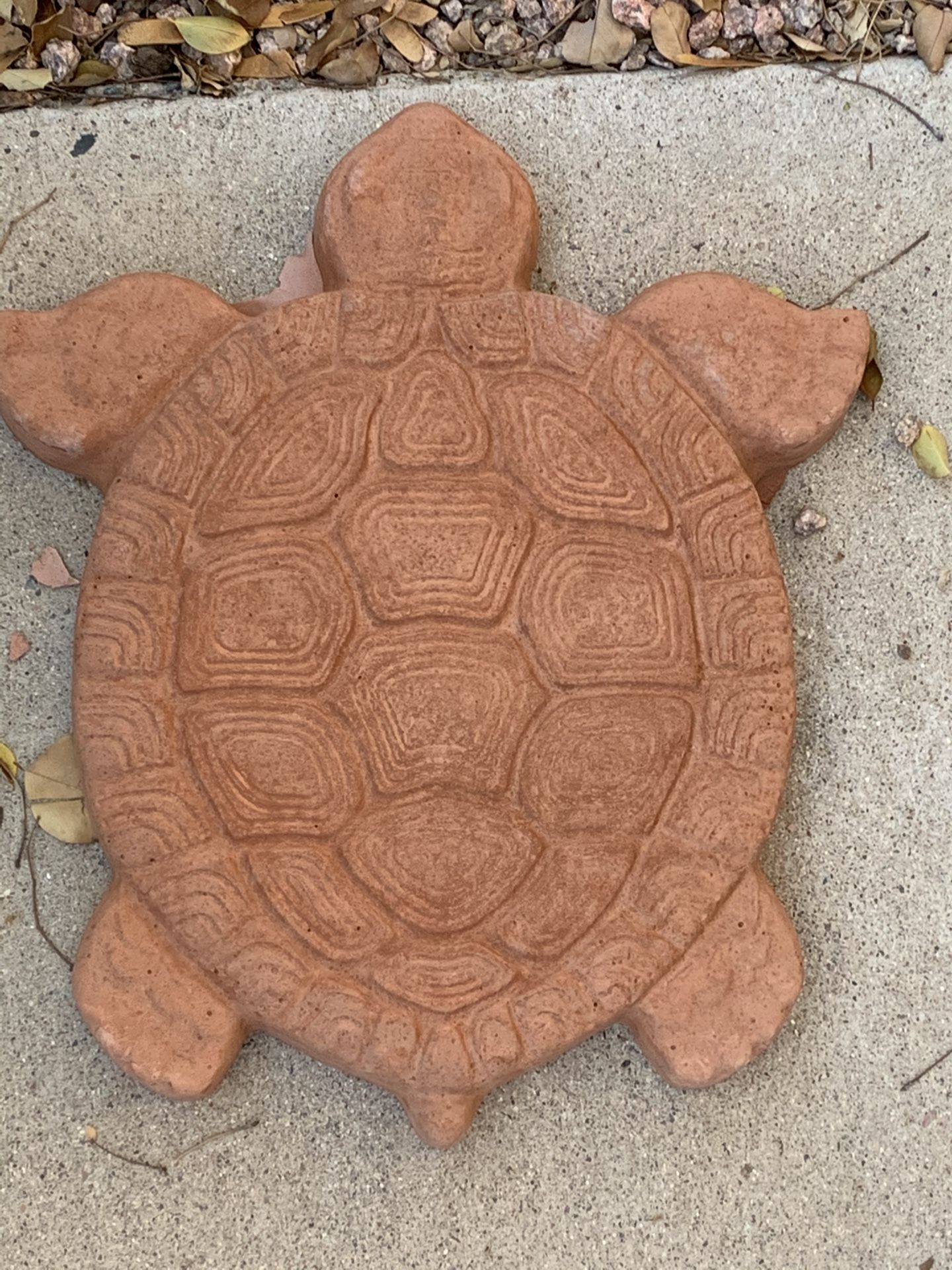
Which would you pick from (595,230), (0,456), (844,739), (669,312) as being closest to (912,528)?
(844,739)

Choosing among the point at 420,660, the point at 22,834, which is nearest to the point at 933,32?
the point at 420,660

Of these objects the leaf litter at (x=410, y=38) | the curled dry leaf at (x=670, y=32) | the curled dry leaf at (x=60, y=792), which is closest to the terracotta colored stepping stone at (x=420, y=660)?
the curled dry leaf at (x=60, y=792)

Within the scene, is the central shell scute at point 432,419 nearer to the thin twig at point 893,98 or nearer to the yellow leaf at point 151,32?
the yellow leaf at point 151,32

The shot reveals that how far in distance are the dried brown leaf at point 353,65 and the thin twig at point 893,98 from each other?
637 millimetres

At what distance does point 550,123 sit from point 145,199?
58 cm

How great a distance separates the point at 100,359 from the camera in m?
1.35

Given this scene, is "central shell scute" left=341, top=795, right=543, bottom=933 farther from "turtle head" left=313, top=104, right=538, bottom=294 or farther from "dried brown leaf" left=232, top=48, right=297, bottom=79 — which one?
"dried brown leaf" left=232, top=48, right=297, bottom=79

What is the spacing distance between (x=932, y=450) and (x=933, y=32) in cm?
60

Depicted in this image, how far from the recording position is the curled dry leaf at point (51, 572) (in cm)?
146

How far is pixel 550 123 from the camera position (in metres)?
1.56

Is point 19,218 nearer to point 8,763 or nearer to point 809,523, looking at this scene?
point 8,763

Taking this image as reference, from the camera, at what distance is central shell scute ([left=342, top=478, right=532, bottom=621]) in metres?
1.30

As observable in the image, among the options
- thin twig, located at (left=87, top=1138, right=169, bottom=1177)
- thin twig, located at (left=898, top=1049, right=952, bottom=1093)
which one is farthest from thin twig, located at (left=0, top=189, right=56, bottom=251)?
thin twig, located at (left=898, top=1049, right=952, bottom=1093)

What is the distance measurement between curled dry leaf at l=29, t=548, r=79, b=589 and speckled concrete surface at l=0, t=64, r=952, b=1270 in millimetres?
19
